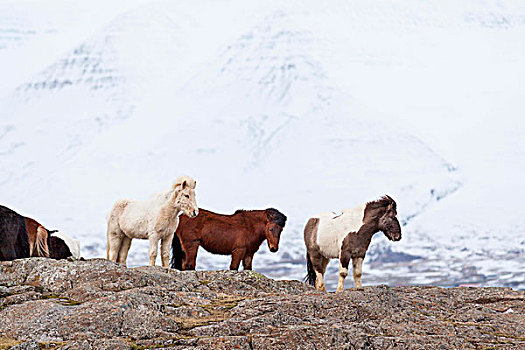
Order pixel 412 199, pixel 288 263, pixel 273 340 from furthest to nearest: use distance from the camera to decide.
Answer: pixel 412 199, pixel 288 263, pixel 273 340

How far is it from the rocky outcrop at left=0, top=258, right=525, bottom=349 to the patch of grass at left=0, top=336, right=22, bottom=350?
2 cm

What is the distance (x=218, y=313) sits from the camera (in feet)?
58.8

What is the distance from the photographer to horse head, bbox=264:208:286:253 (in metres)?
25.7

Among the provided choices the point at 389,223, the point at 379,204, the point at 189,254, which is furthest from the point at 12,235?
the point at 389,223

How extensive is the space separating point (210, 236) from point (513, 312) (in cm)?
910

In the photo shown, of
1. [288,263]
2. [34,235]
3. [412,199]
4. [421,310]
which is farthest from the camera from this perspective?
[412,199]

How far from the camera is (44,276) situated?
65.4 feet

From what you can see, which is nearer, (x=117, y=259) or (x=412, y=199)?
(x=117, y=259)

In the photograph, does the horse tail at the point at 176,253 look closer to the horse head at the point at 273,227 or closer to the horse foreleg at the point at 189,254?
the horse foreleg at the point at 189,254

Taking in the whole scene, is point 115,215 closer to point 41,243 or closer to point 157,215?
point 157,215

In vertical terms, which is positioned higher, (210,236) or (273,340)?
(210,236)

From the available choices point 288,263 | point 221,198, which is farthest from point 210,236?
point 221,198

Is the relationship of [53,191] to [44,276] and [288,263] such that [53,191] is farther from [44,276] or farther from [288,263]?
[44,276]

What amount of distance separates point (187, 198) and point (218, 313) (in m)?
6.59
